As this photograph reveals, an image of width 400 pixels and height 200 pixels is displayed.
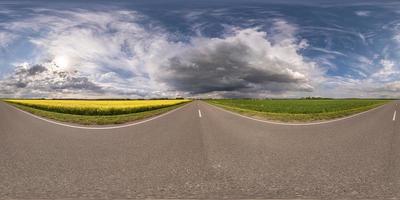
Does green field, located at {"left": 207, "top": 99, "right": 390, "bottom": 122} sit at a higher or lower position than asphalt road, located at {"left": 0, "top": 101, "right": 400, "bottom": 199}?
higher

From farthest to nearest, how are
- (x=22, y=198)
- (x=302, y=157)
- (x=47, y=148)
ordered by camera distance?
(x=47, y=148), (x=302, y=157), (x=22, y=198)

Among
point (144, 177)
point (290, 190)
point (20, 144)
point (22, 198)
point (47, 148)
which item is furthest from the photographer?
point (20, 144)

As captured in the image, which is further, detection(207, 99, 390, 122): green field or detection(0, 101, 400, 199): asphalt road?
detection(207, 99, 390, 122): green field

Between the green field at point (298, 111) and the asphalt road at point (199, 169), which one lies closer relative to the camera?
the asphalt road at point (199, 169)

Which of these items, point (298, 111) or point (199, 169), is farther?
point (298, 111)

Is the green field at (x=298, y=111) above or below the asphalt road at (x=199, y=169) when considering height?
above

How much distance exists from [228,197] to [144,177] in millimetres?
1749

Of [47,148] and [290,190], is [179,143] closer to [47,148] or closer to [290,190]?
[47,148]

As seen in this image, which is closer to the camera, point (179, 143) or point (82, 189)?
point (82, 189)

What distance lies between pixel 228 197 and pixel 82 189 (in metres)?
Result: 2.28

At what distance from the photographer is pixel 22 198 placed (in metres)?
4.49

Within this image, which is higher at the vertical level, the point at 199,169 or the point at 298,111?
the point at 298,111

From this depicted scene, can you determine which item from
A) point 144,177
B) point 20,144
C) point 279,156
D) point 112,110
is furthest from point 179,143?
point 112,110

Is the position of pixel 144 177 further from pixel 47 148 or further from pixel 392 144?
pixel 392 144
